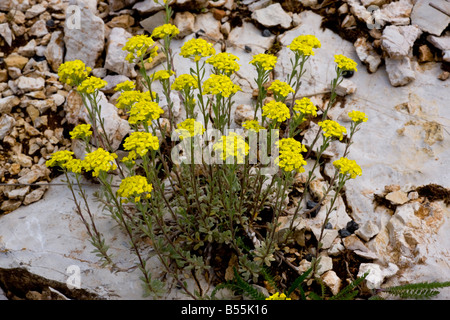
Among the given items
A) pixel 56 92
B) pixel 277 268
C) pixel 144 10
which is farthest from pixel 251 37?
pixel 277 268

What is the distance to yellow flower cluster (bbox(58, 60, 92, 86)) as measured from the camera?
2.98 meters

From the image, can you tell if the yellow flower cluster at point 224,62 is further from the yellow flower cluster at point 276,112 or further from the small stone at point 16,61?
the small stone at point 16,61

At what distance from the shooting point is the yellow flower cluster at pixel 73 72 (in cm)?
298

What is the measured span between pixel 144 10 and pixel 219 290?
362 centimetres

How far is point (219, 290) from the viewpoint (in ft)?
10.8

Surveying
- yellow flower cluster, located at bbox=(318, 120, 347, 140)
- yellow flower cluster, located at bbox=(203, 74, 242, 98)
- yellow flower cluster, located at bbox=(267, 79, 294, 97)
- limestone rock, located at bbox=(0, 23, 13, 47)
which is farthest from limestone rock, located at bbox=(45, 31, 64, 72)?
yellow flower cluster, located at bbox=(318, 120, 347, 140)

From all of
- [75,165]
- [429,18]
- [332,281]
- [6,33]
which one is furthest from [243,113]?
[6,33]

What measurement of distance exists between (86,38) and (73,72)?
1936mm

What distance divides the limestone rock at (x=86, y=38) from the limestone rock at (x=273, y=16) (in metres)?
1.98

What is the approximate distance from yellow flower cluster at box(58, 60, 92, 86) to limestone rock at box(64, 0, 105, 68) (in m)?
1.80

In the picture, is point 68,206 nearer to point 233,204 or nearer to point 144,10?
point 233,204

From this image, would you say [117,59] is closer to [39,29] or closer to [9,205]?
[39,29]

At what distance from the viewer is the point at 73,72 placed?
9.85ft

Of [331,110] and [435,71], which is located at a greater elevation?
[435,71]
